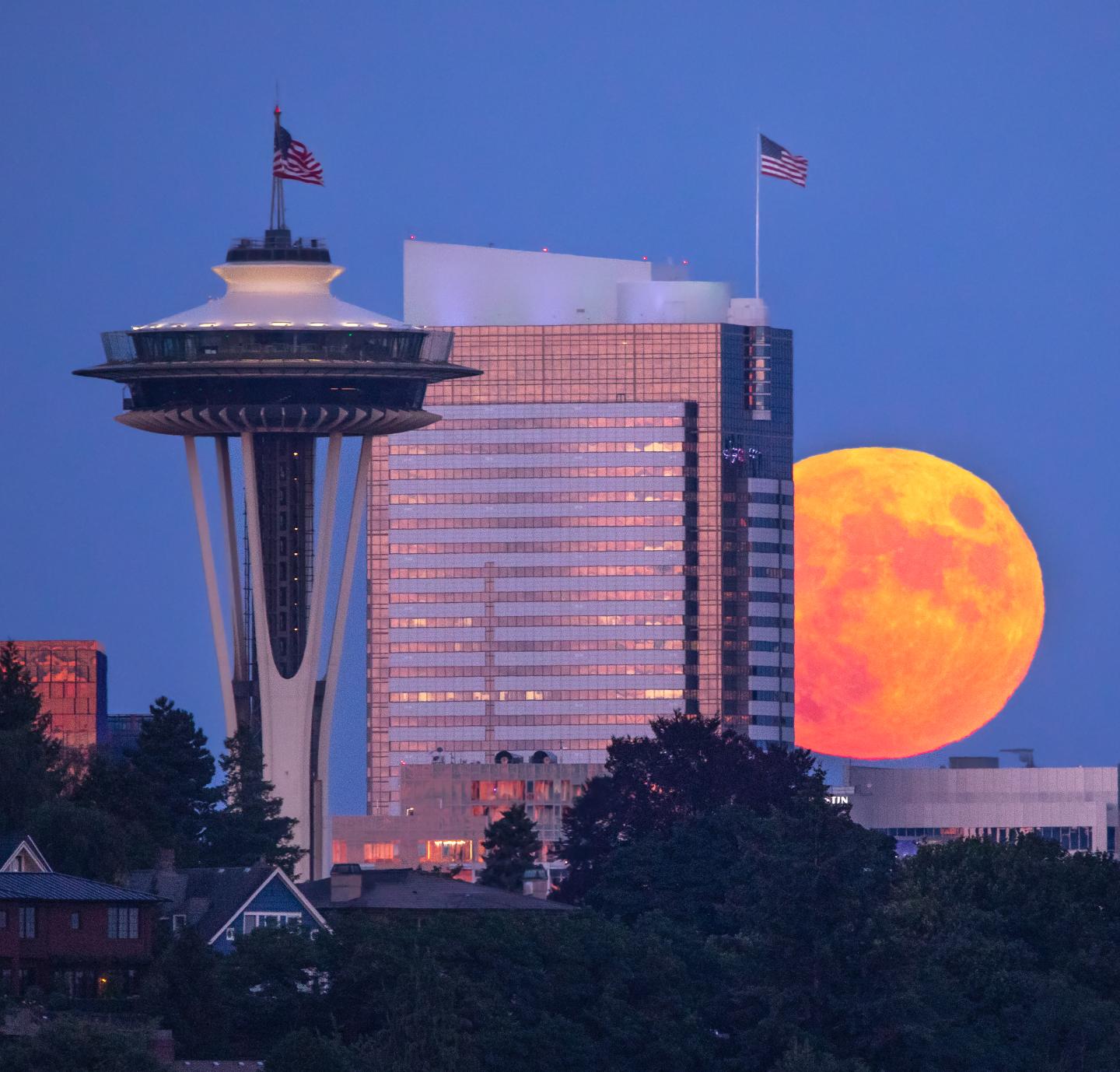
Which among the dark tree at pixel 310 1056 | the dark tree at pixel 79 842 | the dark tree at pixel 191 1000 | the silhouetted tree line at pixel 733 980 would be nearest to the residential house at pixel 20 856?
the dark tree at pixel 79 842

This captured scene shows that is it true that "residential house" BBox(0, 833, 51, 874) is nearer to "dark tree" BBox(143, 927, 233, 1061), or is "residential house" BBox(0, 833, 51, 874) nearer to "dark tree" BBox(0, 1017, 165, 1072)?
"dark tree" BBox(143, 927, 233, 1061)

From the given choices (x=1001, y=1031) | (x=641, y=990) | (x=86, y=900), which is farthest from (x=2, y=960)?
(x=1001, y=1031)

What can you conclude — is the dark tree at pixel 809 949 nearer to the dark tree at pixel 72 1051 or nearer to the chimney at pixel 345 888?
the chimney at pixel 345 888

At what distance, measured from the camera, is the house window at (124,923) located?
149250 mm

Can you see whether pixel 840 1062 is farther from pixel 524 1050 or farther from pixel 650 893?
pixel 650 893

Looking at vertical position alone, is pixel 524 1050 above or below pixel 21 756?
below

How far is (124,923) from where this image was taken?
491 feet

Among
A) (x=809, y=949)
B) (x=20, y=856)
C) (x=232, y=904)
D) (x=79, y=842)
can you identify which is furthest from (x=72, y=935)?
(x=809, y=949)

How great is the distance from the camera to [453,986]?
489ft

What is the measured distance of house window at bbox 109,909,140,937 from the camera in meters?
149

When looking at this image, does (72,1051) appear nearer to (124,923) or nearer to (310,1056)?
(310,1056)

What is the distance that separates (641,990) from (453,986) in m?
13.5

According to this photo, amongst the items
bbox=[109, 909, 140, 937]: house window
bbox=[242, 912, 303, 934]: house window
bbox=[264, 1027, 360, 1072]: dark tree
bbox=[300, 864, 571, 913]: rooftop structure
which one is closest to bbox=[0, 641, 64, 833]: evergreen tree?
bbox=[242, 912, 303, 934]: house window

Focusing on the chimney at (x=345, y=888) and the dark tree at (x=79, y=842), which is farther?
the chimney at (x=345, y=888)
